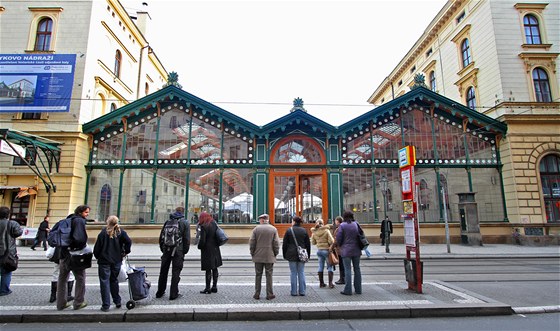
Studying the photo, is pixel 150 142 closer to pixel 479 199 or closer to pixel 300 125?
pixel 300 125

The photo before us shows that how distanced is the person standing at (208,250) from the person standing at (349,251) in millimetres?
2830

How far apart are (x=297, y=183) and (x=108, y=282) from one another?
14.1 metres

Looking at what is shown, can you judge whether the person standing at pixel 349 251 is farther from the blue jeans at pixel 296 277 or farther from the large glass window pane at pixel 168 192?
the large glass window pane at pixel 168 192

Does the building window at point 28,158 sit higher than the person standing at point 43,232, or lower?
higher

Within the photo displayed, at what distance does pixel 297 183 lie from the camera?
19.8m

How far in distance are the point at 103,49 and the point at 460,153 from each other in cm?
2442

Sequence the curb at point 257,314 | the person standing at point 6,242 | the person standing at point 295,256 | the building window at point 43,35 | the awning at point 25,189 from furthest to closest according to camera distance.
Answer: the building window at point 43,35 < the awning at point 25,189 < the person standing at point 295,256 < the person standing at point 6,242 < the curb at point 257,314

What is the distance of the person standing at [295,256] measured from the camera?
7.39 metres

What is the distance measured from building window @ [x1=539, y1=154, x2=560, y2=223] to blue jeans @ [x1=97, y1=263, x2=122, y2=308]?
23019mm

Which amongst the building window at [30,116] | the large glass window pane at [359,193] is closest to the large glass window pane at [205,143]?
the large glass window pane at [359,193]

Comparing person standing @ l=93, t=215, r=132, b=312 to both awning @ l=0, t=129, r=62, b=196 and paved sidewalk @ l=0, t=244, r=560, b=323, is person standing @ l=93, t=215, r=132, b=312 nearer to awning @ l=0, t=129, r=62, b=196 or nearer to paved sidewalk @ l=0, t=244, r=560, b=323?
paved sidewalk @ l=0, t=244, r=560, b=323

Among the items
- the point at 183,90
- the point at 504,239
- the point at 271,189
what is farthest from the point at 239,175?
the point at 504,239

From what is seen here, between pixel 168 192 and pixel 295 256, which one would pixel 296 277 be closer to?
pixel 295 256

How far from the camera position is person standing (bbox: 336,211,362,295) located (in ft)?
24.6
